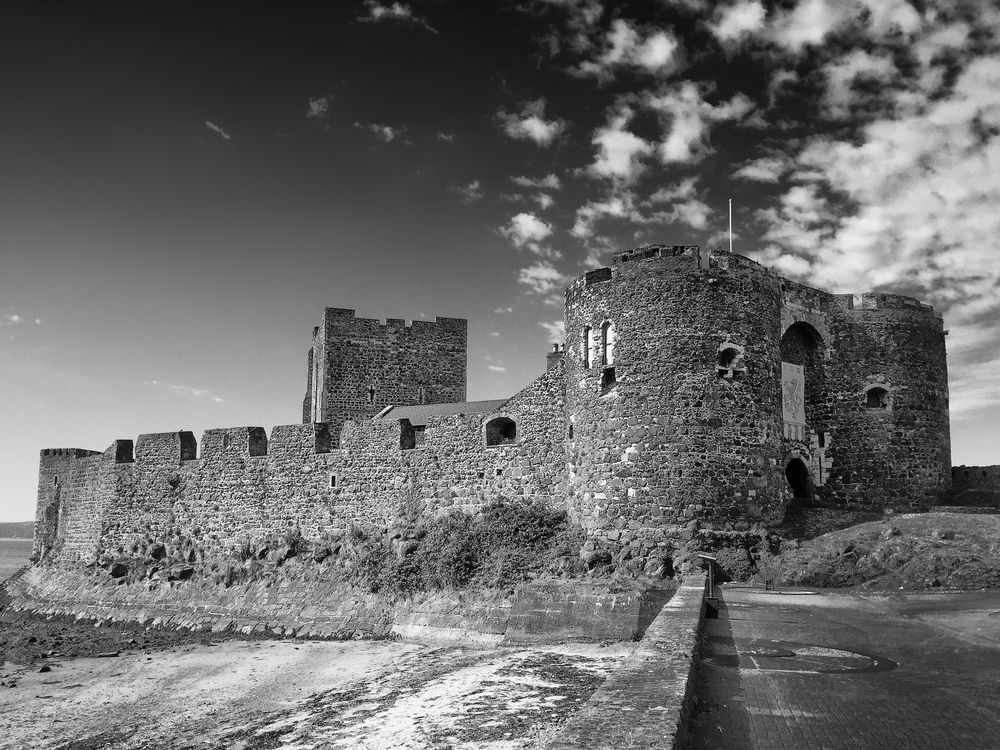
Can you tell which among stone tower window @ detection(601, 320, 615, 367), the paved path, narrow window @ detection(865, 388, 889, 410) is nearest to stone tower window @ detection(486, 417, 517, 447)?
stone tower window @ detection(601, 320, 615, 367)

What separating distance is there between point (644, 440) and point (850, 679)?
9.49 metres

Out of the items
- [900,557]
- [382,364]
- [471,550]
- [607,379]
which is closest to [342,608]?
[471,550]

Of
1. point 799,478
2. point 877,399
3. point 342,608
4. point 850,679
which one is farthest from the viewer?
point 877,399

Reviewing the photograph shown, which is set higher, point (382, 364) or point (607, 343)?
point (382, 364)

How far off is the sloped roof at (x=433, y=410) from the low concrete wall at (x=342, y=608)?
7.12 m

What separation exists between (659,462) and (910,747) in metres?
11.1

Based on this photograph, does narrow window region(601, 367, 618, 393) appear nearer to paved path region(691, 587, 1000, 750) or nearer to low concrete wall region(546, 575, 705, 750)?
paved path region(691, 587, 1000, 750)

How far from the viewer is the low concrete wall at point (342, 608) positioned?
13.3 metres

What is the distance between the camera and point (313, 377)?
35.7 meters

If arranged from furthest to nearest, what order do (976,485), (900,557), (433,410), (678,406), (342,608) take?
(433,410) < (976,485) < (342,608) < (678,406) < (900,557)

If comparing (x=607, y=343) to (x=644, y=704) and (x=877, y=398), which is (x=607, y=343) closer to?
(x=877, y=398)

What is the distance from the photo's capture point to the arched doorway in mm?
19359

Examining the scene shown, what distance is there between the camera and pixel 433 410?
29078 millimetres

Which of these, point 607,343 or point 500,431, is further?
point 500,431
